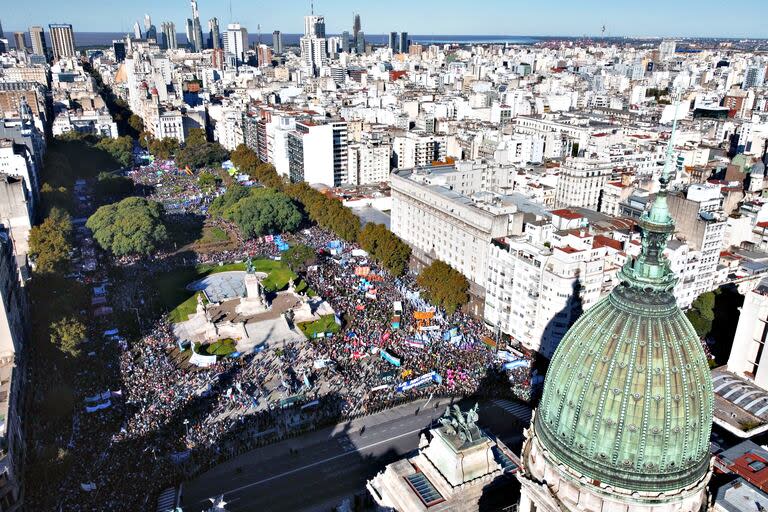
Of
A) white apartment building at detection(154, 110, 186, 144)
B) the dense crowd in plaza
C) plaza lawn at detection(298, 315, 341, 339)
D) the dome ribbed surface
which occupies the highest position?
the dome ribbed surface

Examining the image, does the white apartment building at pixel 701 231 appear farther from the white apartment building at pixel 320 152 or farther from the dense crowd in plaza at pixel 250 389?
the white apartment building at pixel 320 152

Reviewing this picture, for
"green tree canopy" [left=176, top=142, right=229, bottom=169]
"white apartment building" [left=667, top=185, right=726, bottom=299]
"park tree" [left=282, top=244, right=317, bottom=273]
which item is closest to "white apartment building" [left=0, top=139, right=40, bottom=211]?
"park tree" [left=282, top=244, right=317, bottom=273]

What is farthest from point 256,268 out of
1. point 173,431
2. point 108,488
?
point 108,488

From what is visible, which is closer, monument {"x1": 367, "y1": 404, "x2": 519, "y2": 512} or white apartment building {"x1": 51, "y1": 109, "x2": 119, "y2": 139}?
monument {"x1": 367, "y1": 404, "x2": 519, "y2": 512}

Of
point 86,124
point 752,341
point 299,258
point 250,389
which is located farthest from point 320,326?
point 86,124

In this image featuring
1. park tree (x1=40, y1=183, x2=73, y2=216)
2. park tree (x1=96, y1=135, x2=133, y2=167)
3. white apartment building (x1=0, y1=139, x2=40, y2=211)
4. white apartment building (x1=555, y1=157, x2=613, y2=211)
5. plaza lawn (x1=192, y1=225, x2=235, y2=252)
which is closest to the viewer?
plaza lawn (x1=192, y1=225, x2=235, y2=252)

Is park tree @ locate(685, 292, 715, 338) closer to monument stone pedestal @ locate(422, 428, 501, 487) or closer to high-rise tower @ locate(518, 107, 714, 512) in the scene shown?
monument stone pedestal @ locate(422, 428, 501, 487)

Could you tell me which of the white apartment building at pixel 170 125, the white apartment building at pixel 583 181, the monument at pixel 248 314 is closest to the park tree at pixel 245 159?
the white apartment building at pixel 170 125

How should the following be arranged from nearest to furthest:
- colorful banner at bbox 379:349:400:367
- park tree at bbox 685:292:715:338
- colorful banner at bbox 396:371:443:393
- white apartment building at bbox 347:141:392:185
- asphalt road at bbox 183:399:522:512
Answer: asphalt road at bbox 183:399:522:512 → colorful banner at bbox 396:371:443:393 → colorful banner at bbox 379:349:400:367 → park tree at bbox 685:292:715:338 → white apartment building at bbox 347:141:392:185
